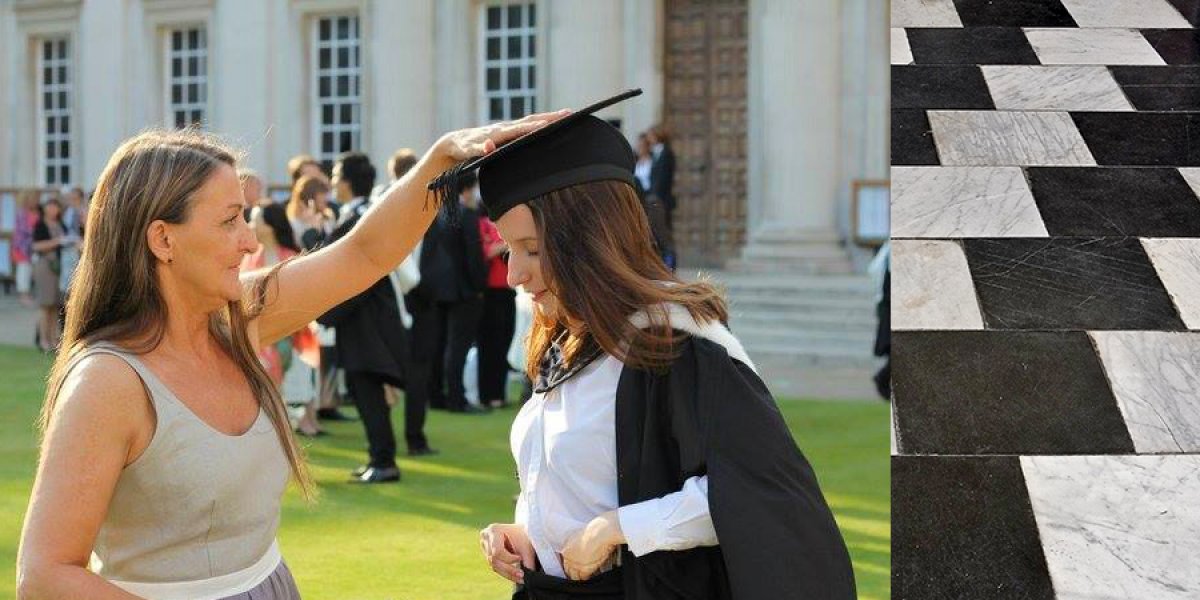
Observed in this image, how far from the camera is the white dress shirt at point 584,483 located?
2918mm

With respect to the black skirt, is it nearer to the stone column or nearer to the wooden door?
the stone column

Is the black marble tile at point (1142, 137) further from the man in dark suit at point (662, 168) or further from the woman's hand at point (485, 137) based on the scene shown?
the man in dark suit at point (662, 168)

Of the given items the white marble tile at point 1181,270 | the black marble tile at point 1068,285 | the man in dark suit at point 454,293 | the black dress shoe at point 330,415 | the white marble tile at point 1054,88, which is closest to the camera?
the black marble tile at point 1068,285

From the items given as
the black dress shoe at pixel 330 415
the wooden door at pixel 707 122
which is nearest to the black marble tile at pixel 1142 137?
the black dress shoe at pixel 330 415

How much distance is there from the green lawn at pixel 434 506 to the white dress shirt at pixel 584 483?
10.9 ft

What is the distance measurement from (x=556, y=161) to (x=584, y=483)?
55 centimetres

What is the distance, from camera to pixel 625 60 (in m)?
21.3

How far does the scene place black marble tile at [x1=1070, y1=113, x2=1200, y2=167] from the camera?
775cm

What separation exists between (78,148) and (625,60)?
419 inches

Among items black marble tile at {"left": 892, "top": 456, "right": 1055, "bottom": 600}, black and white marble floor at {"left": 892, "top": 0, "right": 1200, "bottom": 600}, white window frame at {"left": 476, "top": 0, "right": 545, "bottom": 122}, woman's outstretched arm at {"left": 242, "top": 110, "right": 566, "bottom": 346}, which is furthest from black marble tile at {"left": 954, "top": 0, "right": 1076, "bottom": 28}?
white window frame at {"left": 476, "top": 0, "right": 545, "bottom": 122}

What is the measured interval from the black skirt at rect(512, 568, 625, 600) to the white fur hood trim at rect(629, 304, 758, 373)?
424 mm

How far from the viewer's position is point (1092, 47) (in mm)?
10109

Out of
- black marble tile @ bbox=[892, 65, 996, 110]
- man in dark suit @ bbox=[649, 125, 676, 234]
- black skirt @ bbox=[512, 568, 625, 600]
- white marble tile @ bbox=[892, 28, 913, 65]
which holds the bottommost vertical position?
man in dark suit @ bbox=[649, 125, 676, 234]

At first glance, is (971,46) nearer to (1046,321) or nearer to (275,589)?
(1046,321)
